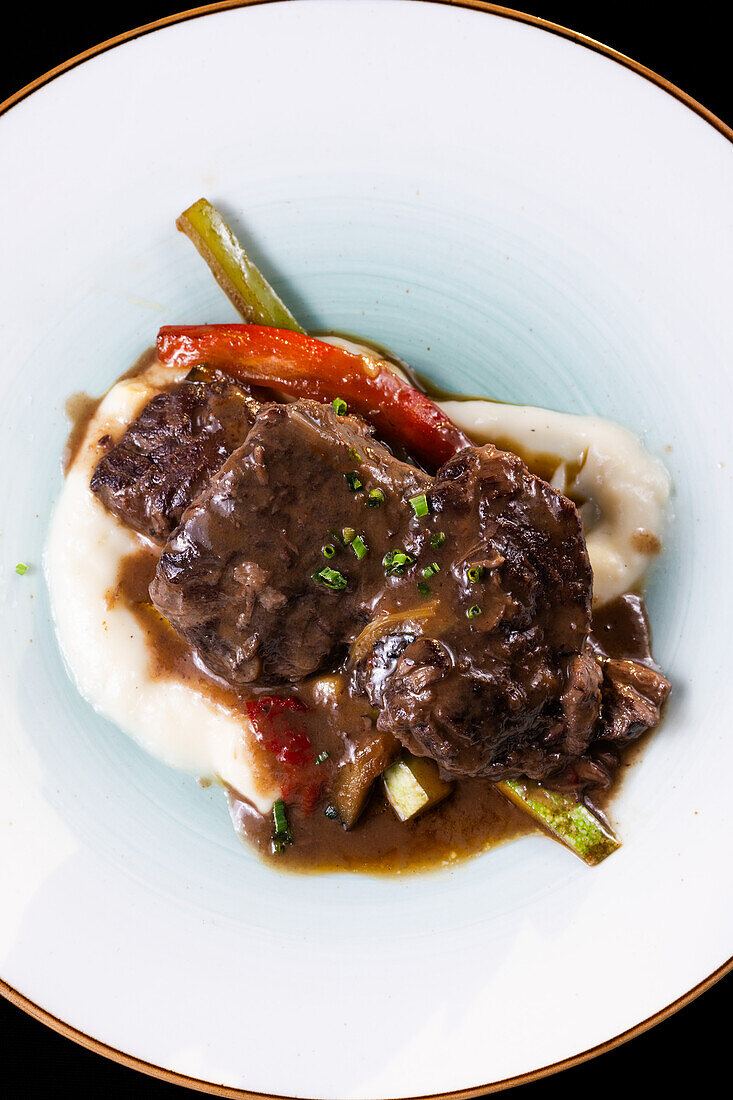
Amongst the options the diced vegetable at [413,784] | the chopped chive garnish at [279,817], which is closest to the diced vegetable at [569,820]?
the diced vegetable at [413,784]

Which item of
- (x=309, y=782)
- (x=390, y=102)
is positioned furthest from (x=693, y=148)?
(x=309, y=782)

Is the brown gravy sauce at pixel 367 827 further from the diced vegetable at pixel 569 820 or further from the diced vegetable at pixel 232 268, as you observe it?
the diced vegetable at pixel 232 268

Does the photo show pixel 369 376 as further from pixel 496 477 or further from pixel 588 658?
pixel 588 658

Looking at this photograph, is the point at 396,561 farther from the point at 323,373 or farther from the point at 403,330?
the point at 403,330

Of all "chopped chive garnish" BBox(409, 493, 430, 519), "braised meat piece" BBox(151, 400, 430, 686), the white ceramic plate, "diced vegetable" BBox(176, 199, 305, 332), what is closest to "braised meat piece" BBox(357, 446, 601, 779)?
"chopped chive garnish" BBox(409, 493, 430, 519)

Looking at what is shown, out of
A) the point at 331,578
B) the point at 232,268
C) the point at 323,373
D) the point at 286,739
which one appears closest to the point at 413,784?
the point at 286,739

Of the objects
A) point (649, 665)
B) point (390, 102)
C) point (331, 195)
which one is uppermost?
point (390, 102)

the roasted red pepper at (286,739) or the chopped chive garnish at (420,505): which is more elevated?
the chopped chive garnish at (420,505)
